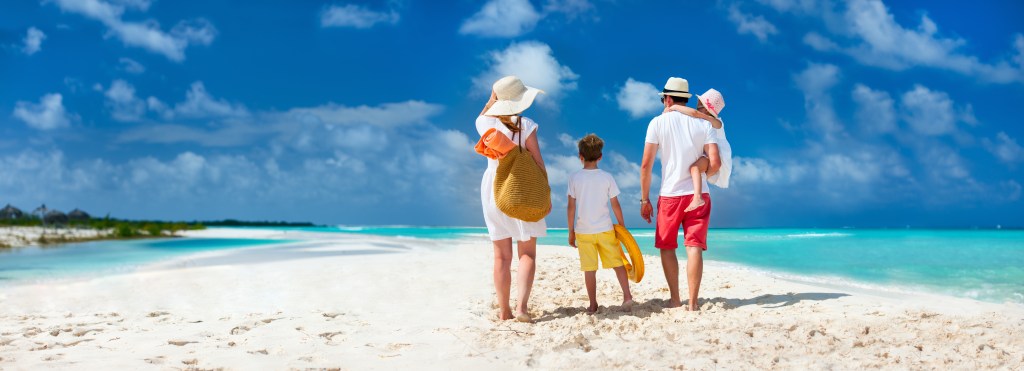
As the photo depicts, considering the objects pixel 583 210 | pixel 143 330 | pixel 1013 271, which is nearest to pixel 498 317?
pixel 583 210

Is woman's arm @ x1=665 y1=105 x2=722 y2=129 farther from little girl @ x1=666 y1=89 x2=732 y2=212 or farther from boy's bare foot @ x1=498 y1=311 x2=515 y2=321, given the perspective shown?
boy's bare foot @ x1=498 y1=311 x2=515 y2=321

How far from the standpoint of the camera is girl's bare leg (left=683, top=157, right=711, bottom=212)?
4.57 m

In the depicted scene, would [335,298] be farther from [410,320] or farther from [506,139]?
[506,139]

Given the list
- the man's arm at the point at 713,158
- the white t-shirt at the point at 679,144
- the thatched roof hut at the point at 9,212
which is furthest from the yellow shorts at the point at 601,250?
the thatched roof hut at the point at 9,212

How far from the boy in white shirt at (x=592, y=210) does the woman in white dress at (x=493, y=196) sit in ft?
0.98

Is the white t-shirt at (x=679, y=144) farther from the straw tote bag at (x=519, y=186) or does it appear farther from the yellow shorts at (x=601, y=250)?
the straw tote bag at (x=519, y=186)

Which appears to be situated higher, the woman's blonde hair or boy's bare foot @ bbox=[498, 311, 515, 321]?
the woman's blonde hair

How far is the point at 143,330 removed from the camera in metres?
4.54

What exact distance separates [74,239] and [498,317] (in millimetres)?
24119

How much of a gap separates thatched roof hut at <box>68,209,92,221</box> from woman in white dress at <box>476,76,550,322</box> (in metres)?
34.9

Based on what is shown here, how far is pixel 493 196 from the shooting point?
441 centimetres

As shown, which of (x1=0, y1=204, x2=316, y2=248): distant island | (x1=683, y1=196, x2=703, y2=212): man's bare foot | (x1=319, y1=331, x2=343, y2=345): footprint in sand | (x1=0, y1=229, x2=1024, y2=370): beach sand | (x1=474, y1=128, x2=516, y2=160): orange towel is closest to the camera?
(x1=0, y1=229, x2=1024, y2=370): beach sand

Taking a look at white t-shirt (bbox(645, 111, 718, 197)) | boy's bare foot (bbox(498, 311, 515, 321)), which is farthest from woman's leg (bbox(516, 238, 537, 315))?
white t-shirt (bbox(645, 111, 718, 197))

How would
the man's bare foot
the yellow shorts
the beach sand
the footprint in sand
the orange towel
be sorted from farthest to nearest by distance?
the yellow shorts, the man's bare foot, the orange towel, the footprint in sand, the beach sand
